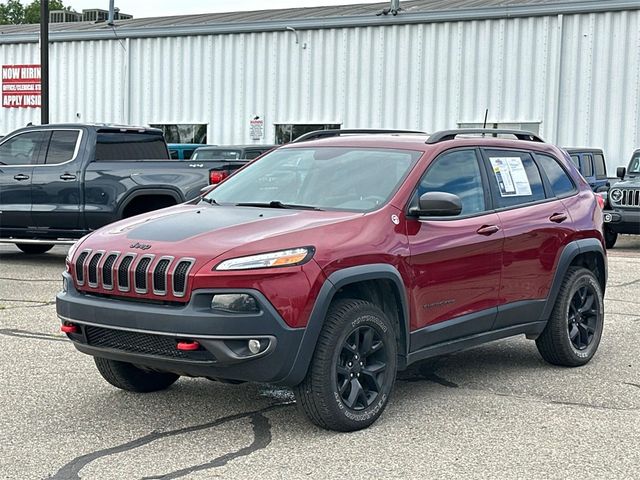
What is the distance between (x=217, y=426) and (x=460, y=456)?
1381 mm

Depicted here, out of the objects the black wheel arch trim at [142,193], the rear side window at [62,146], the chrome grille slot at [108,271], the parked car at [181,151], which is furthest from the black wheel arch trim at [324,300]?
the parked car at [181,151]

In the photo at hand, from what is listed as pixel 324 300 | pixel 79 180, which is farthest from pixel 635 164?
pixel 324 300

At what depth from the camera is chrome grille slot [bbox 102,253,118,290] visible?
5.48 metres

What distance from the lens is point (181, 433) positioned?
18.1 ft

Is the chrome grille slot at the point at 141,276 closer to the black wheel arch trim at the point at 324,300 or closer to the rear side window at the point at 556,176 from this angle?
the black wheel arch trim at the point at 324,300

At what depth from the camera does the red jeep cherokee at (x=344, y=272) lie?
17.1 feet

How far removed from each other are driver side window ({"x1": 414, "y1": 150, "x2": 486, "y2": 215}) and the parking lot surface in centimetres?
123

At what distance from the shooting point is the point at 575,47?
77.4ft

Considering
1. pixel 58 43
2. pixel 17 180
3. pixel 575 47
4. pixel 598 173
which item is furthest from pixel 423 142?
pixel 58 43

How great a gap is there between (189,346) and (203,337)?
10 cm

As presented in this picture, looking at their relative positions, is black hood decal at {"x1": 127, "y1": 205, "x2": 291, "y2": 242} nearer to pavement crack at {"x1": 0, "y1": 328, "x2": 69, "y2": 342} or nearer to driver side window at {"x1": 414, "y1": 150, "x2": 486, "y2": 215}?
driver side window at {"x1": 414, "y1": 150, "x2": 486, "y2": 215}

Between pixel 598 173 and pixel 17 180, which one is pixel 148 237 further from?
pixel 598 173

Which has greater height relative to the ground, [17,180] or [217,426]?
[17,180]

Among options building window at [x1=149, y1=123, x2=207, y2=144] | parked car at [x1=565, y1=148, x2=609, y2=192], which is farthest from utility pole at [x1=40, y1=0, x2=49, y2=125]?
parked car at [x1=565, y1=148, x2=609, y2=192]
